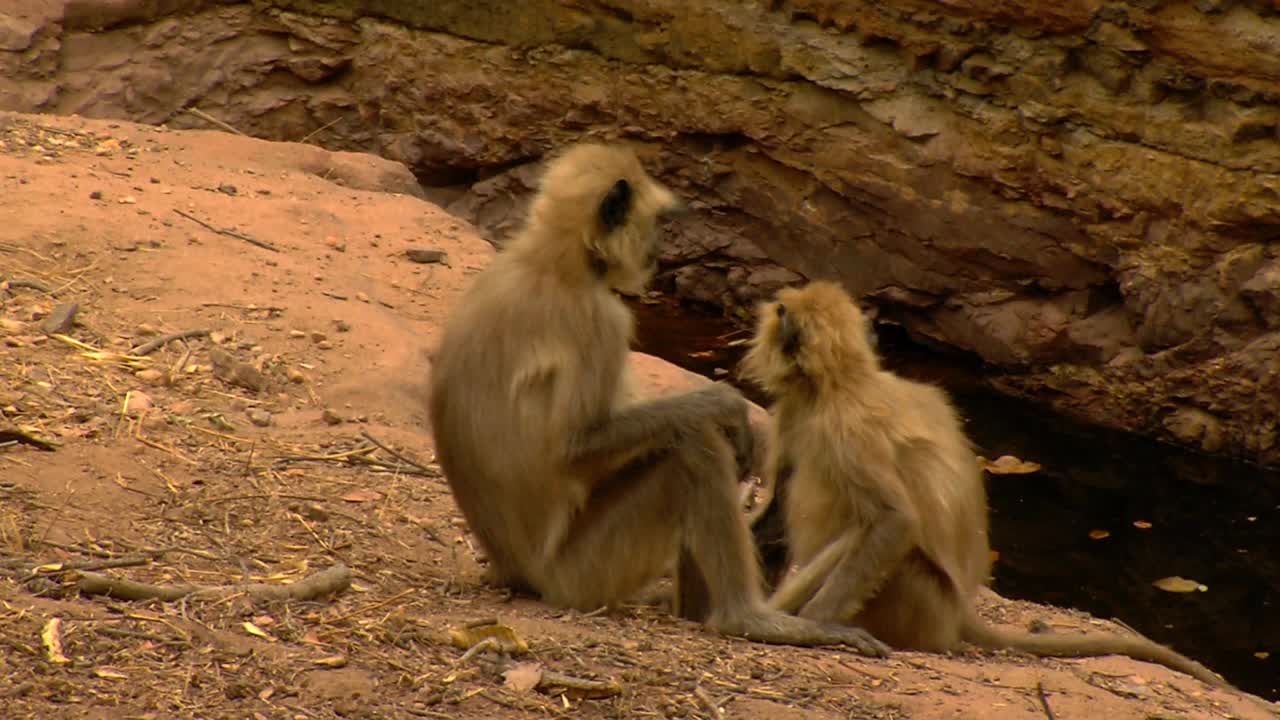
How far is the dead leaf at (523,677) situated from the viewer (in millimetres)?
4004

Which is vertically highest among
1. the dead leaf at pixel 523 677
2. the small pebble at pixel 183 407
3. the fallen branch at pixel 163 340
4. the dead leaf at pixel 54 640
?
the dead leaf at pixel 523 677

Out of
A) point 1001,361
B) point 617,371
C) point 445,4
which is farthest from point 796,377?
point 445,4

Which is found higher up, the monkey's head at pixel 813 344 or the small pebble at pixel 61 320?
the monkey's head at pixel 813 344

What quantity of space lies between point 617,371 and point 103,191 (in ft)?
13.2

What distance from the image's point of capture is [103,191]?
312 inches

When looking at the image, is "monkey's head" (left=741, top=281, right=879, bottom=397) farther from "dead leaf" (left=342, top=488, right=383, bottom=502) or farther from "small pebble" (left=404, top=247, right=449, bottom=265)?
"small pebble" (left=404, top=247, right=449, bottom=265)

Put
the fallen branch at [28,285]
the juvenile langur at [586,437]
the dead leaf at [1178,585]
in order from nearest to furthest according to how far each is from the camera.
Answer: the juvenile langur at [586,437]
the fallen branch at [28,285]
the dead leaf at [1178,585]

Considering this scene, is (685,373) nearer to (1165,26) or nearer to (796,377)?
(796,377)

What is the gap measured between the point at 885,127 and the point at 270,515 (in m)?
6.62

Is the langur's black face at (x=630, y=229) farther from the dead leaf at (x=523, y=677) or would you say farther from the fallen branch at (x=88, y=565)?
the fallen branch at (x=88, y=565)

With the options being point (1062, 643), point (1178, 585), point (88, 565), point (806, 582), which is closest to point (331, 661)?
point (88, 565)

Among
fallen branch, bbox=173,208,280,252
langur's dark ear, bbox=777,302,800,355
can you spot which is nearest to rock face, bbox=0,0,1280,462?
fallen branch, bbox=173,208,280,252

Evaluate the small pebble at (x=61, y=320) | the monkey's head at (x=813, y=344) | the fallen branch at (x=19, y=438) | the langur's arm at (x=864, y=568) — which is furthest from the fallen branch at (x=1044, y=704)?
the small pebble at (x=61, y=320)

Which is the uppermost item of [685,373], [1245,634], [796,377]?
[796,377]
